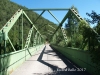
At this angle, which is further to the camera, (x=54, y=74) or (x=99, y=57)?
(x=54, y=74)

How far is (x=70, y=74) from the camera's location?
8.80m

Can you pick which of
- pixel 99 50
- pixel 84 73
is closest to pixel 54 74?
pixel 84 73

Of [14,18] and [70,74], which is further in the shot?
[14,18]

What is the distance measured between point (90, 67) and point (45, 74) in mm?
2170

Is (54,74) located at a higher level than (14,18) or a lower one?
lower

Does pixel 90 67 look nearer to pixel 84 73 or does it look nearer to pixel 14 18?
pixel 84 73

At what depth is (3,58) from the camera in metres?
7.83

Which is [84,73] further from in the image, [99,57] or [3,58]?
[3,58]

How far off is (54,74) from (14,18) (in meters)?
8.03

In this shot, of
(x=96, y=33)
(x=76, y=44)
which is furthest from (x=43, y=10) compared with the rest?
(x=96, y=33)

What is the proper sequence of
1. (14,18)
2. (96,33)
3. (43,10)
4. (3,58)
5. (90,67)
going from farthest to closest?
(43,10), (14,18), (90,67), (3,58), (96,33)

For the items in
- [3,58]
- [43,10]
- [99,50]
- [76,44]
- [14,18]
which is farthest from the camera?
[43,10]

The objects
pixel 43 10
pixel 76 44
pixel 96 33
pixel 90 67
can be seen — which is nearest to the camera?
pixel 96 33

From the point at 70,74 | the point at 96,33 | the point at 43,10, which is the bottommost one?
the point at 70,74
